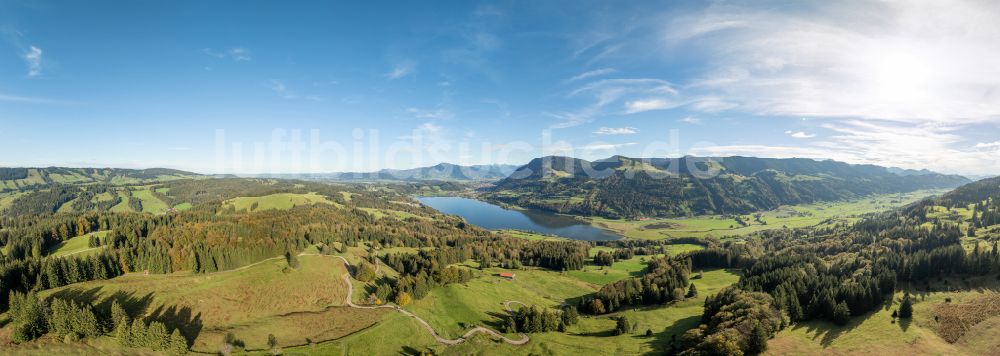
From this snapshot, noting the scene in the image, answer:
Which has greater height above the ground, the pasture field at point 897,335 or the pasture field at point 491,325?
the pasture field at point 897,335

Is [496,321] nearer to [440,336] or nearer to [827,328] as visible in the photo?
[440,336]

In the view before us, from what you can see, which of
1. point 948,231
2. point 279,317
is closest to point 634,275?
A: point 279,317

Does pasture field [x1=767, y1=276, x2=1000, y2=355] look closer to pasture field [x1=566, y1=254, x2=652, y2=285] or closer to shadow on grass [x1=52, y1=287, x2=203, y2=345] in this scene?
pasture field [x1=566, y1=254, x2=652, y2=285]

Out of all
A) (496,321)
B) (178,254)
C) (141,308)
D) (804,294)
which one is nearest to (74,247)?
(178,254)

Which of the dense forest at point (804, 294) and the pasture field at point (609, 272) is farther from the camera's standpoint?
the pasture field at point (609, 272)

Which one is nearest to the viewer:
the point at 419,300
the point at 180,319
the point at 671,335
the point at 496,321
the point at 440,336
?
the point at 180,319

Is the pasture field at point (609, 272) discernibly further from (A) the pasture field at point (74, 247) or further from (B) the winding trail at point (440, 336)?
(A) the pasture field at point (74, 247)

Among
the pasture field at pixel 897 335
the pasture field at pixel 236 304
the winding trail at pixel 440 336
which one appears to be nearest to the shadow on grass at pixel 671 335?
the pasture field at pixel 897 335

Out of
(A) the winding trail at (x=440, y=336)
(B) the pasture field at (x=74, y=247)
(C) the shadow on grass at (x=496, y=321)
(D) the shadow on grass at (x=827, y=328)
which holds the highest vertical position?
(B) the pasture field at (x=74, y=247)

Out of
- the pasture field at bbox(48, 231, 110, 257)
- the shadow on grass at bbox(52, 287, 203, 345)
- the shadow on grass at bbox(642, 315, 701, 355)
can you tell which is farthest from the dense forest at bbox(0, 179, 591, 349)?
the shadow on grass at bbox(642, 315, 701, 355)

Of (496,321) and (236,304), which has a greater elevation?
(236,304)

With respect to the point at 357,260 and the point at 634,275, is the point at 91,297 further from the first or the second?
the point at 634,275
